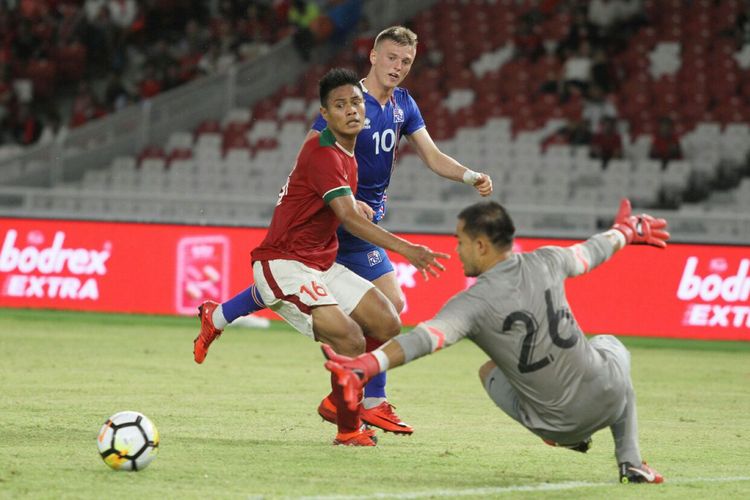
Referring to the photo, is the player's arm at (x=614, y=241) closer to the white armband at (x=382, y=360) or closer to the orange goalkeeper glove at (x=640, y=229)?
the orange goalkeeper glove at (x=640, y=229)

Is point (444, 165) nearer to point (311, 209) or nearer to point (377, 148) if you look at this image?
point (377, 148)

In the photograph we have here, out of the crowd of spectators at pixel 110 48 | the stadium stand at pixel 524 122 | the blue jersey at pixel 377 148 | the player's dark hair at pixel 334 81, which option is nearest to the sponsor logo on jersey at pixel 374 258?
the blue jersey at pixel 377 148

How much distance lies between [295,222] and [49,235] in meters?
10.2

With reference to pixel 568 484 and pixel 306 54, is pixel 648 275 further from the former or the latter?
pixel 306 54

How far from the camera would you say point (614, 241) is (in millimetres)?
6676

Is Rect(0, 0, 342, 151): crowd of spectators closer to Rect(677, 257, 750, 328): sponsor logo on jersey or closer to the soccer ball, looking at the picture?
Rect(677, 257, 750, 328): sponsor logo on jersey

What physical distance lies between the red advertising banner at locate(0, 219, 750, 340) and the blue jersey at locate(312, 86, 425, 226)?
7.46 meters

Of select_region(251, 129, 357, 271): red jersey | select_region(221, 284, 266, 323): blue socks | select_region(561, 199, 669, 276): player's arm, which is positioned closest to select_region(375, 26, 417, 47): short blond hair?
select_region(251, 129, 357, 271): red jersey

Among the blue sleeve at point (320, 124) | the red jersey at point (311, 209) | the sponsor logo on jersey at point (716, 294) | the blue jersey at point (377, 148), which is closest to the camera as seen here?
the red jersey at point (311, 209)

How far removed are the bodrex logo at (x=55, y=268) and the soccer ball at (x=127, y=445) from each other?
10.8m

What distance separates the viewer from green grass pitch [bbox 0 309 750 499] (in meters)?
6.45

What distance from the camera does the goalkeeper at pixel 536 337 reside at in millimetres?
6223

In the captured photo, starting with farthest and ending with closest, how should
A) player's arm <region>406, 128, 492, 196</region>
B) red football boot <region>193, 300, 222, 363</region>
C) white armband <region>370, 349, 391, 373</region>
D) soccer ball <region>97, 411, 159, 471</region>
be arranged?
red football boot <region>193, 300, 222, 363</region>, player's arm <region>406, 128, 492, 196</region>, soccer ball <region>97, 411, 159, 471</region>, white armband <region>370, 349, 391, 373</region>

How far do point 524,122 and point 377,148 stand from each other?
14412 millimetres
